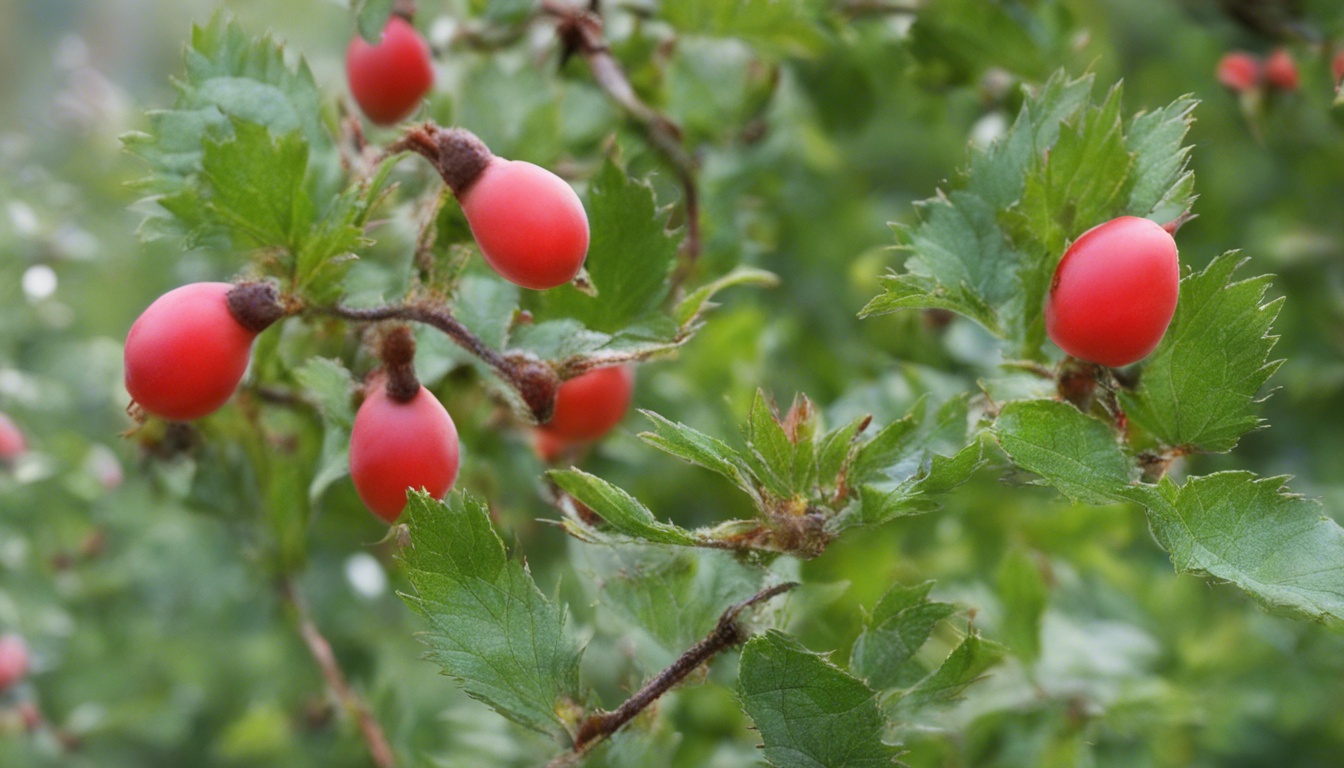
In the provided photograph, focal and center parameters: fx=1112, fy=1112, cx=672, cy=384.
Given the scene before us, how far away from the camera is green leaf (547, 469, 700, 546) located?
0.37 meters

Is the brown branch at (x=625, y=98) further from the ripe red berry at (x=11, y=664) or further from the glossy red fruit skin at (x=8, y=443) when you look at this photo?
the ripe red berry at (x=11, y=664)

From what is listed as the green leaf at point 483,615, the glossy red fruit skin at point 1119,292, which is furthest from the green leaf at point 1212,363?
the green leaf at point 483,615

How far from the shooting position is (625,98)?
1.97ft

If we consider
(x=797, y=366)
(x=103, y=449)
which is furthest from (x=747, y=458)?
(x=103, y=449)

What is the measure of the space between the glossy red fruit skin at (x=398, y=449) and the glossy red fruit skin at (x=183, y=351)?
0.05m

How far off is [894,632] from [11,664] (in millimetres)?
710

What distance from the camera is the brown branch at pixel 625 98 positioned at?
606mm

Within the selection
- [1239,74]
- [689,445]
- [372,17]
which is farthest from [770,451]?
[1239,74]

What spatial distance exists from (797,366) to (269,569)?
45 cm

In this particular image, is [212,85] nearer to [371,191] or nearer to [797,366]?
[371,191]

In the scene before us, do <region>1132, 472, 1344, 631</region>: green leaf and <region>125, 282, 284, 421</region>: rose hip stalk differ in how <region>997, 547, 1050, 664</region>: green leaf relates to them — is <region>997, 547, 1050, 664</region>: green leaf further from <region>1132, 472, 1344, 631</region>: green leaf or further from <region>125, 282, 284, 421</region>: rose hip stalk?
<region>125, 282, 284, 421</region>: rose hip stalk

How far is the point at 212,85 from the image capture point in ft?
1.56

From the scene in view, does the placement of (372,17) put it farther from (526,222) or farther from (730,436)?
(730,436)

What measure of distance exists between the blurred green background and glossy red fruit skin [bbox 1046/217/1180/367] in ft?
0.54
